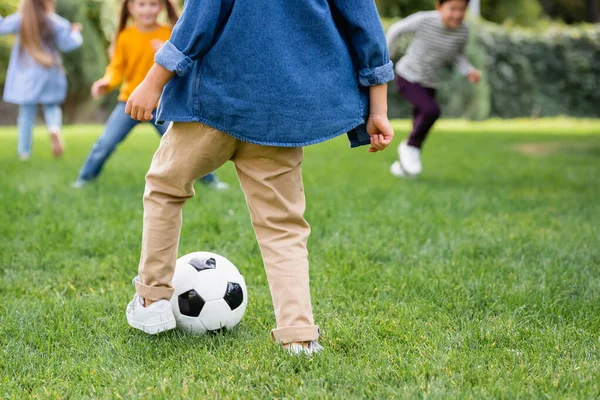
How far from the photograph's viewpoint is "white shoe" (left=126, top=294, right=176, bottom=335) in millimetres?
2449

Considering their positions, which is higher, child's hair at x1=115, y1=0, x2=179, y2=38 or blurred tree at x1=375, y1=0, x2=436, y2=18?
child's hair at x1=115, y1=0, x2=179, y2=38

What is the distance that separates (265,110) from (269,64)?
0.47 feet

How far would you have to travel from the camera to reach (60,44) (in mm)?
7598

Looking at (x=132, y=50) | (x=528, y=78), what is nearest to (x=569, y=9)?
(x=528, y=78)

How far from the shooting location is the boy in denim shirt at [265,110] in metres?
2.14

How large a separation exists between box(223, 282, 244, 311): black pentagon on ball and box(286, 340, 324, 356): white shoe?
0.38m

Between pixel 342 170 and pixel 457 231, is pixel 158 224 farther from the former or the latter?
pixel 342 170

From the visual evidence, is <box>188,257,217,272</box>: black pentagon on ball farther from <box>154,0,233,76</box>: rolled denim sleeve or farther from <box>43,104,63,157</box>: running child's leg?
<box>43,104,63,157</box>: running child's leg

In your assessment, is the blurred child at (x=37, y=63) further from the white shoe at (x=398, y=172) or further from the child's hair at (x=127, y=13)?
the white shoe at (x=398, y=172)

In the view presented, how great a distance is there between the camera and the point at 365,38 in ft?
7.32

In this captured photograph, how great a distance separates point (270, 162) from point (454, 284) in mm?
1299

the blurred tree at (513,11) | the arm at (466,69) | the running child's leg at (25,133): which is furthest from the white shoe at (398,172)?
the blurred tree at (513,11)

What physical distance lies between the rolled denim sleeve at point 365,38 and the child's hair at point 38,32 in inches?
237

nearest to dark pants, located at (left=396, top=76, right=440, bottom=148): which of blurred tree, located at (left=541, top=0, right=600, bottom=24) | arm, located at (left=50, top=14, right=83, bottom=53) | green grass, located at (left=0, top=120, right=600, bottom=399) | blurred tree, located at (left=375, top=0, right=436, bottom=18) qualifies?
green grass, located at (left=0, top=120, right=600, bottom=399)
